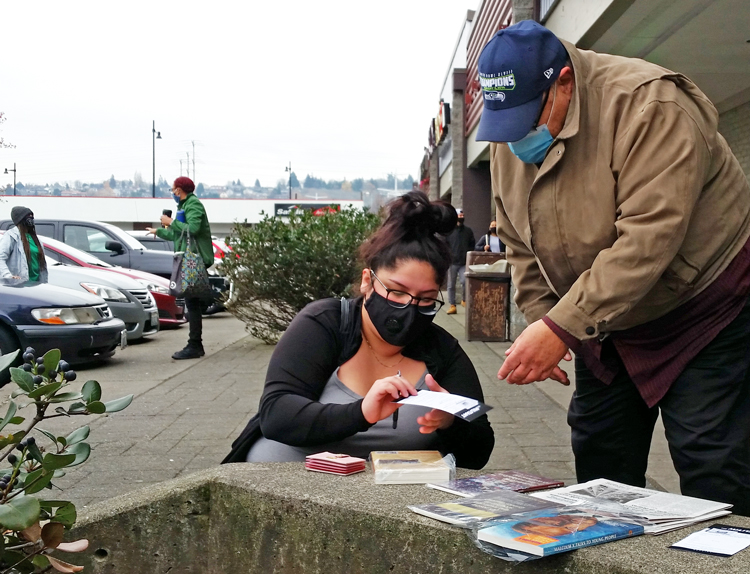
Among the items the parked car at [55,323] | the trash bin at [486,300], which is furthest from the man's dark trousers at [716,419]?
the trash bin at [486,300]

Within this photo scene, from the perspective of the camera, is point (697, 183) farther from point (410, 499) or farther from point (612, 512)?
point (410, 499)

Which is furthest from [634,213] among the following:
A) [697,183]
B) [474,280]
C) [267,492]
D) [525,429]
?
[474,280]

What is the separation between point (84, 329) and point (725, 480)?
276 inches

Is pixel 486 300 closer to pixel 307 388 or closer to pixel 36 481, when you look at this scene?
pixel 307 388

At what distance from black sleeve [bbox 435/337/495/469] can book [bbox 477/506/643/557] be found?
36.8 inches

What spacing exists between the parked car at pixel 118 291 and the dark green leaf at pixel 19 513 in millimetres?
8921

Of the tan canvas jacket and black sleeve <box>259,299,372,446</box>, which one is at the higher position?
the tan canvas jacket

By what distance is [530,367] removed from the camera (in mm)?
2387

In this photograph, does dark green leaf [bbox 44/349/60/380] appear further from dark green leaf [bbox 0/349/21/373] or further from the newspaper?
the newspaper

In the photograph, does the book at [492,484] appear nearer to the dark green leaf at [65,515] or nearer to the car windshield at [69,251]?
the dark green leaf at [65,515]

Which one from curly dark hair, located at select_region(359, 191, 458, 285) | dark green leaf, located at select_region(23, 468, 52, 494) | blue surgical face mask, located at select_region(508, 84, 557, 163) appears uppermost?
blue surgical face mask, located at select_region(508, 84, 557, 163)

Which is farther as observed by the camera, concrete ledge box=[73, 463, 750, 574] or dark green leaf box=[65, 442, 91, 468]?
concrete ledge box=[73, 463, 750, 574]

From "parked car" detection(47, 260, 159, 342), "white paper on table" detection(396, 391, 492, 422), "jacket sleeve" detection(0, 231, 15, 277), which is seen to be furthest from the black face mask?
"parked car" detection(47, 260, 159, 342)

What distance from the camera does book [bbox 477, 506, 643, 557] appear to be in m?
1.71
